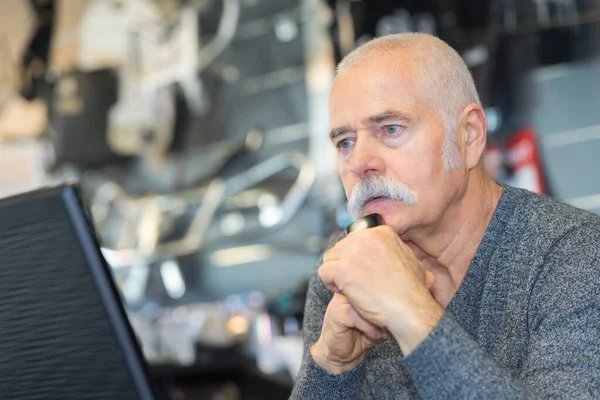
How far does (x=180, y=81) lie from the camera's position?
12.6ft

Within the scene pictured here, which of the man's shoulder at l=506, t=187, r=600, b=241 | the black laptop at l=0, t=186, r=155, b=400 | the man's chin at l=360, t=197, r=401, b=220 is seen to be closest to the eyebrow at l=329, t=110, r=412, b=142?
the man's chin at l=360, t=197, r=401, b=220

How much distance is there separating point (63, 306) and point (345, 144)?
79 cm

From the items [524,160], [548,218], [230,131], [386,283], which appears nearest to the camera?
[386,283]

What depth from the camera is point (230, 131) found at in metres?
3.67

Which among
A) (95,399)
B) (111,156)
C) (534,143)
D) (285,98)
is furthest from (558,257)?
(111,156)

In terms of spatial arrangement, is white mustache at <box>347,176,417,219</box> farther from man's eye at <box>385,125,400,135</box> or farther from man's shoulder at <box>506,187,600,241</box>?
man's shoulder at <box>506,187,600,241</box>

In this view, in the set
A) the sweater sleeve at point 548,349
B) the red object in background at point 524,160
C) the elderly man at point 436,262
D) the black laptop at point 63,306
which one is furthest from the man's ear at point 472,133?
the red object in background at point 524,160

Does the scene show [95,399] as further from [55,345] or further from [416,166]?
[416,166]

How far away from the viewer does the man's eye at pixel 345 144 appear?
1442 millimetres

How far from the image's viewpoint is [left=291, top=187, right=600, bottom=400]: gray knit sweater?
1.00 m

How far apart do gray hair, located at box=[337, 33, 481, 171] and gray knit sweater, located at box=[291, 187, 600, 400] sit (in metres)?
0.15

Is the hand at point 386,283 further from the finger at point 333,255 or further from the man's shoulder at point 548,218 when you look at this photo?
the man's shoulder at point 548,218

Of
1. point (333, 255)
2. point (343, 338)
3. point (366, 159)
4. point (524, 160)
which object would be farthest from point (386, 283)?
point (524, 160)

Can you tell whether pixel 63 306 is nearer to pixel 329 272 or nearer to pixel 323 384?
pixel 329 272
